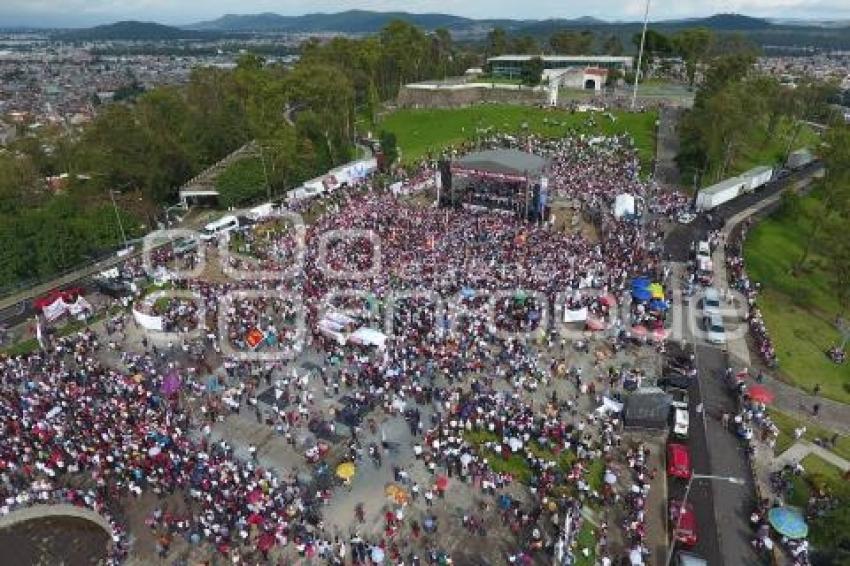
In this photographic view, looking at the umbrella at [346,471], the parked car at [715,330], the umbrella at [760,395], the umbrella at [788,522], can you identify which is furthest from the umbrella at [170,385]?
the parked car at [715,330]

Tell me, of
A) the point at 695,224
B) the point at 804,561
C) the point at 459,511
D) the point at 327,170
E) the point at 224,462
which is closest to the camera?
the point at 804,561

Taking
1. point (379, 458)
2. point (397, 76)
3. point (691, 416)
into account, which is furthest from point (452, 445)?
point (397, 76)

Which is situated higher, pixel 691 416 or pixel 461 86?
pixel 461 86

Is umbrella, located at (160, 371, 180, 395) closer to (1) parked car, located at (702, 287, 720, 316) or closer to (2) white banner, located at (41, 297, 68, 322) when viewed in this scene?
(2) white banner, located at (41, 297, 68, 322)

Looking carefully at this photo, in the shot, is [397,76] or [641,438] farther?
[397,76]

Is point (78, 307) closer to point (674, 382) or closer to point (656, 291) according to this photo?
point (674, 382)

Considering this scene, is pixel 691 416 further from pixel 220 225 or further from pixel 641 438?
pixel 220 225

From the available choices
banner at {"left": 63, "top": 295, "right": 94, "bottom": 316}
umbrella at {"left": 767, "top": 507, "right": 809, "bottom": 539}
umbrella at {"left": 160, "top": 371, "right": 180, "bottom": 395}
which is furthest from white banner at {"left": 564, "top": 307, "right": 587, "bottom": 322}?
banner at {"left": 63, "top": 295, "right": 94, "bottom": 316}

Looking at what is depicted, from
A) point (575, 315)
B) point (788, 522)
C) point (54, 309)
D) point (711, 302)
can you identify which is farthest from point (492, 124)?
point (788, 522)

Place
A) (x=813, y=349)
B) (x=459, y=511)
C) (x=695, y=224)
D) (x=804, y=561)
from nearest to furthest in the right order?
(x=804, y=561)
(x=459, y=511)
(x=813, y=349)
(x=695, y=224)
